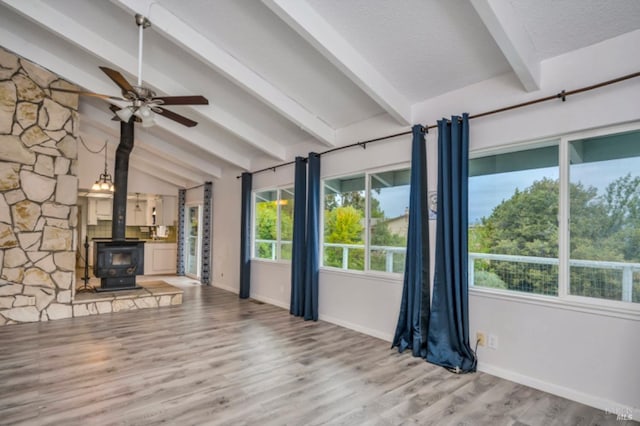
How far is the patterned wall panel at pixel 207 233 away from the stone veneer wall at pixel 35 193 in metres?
3.25

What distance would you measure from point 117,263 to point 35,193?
1641 mm

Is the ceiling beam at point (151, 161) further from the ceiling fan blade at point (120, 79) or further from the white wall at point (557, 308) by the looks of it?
the white wall at point (557, 308)

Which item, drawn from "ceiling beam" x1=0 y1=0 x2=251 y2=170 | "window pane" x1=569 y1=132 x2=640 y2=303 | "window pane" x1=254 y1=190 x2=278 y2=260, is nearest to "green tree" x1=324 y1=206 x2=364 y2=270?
"window pane" x1=254 y1=190 x2=278 y2=260

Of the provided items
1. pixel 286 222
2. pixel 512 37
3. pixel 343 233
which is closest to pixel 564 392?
pixel 512 37

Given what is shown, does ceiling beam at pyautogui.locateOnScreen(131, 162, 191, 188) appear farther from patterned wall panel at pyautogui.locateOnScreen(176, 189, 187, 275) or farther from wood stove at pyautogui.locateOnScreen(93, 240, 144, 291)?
wood stove at pyautogui.locateOnScreen(93, 240, 144, 291)

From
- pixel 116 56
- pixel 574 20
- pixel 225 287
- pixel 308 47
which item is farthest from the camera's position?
pixel 225 287

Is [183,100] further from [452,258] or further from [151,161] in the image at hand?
[151,161]

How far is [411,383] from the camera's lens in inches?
120

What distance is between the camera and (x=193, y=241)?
9656 mm

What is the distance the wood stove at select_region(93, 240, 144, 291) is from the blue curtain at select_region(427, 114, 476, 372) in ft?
16.4

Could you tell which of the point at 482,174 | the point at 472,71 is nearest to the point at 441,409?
the point at 482,174

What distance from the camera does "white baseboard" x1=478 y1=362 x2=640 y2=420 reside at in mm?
2564

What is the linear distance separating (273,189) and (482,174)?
12.3 ft

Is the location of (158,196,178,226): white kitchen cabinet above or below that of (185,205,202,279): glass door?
above
